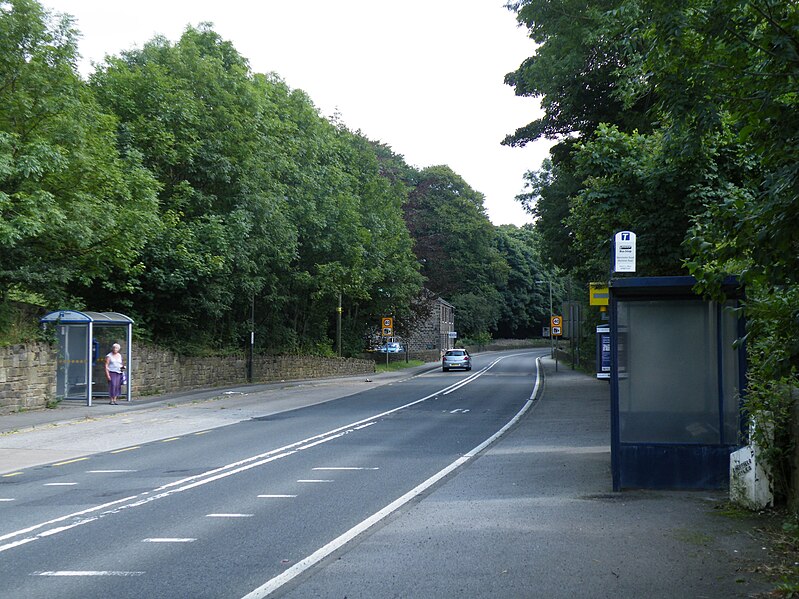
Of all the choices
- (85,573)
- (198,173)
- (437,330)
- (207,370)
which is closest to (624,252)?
(85,573)

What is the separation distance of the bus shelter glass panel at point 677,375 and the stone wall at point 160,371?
54.6ft

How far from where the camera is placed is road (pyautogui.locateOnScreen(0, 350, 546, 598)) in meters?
6.78

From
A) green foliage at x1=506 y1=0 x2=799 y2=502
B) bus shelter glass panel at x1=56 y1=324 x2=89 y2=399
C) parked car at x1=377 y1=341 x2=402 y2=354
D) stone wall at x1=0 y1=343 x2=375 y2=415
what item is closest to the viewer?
green foliage at x1=506 y1=0 x2=799 y2=502

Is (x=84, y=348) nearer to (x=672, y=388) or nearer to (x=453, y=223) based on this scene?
(x=672, y=388)

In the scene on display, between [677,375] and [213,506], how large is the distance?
580cm

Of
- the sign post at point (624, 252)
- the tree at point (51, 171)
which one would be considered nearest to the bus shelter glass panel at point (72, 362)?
the tree at point (51, 171)

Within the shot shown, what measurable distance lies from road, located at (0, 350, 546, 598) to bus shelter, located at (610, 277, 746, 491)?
276 centimetres

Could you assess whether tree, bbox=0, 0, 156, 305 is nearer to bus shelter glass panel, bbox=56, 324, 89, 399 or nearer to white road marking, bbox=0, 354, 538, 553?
bus shelter glass panel, bbox=56, 324, 89, 399

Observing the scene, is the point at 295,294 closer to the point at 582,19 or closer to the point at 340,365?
the point at 340,365

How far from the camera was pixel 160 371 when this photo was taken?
30859 mm

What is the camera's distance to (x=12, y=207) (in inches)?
790

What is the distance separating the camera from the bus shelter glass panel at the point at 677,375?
1039 centimetres

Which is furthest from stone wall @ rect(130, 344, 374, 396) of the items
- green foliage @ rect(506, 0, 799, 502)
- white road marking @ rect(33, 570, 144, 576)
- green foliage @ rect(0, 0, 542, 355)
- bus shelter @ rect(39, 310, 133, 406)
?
white road marking @ rect(33, 570, 144, 576)

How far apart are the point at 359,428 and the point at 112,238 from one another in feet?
30.2
